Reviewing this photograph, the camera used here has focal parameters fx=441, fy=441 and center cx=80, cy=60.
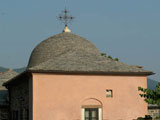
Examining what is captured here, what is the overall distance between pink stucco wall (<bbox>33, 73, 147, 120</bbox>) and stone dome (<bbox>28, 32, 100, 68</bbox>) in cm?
671

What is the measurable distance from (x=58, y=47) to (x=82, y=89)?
790 centimetres

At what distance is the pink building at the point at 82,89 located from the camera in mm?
24031

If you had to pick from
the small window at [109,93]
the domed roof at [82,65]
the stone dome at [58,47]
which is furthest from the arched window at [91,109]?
the stone dome at [58,47]

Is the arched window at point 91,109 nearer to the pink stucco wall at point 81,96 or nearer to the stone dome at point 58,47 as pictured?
the pink stucco wall at point 81,96

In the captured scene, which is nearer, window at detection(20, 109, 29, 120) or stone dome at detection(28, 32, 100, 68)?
window at detection(20, 109, 29, 120)

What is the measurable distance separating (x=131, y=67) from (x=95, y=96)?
2.76 metres

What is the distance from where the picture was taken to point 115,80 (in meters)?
25.1

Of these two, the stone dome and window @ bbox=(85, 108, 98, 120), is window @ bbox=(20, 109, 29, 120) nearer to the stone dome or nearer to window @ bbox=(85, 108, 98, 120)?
window @ bbox=(85, 108, 98, 120)

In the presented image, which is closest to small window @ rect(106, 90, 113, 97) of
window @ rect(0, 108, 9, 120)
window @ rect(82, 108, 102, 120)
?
window @ rect(82, 108, 102, 120)

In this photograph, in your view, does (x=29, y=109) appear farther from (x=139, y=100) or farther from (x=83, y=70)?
(x=139, y=100)

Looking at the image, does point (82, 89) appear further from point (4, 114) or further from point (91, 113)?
point (4, 114)

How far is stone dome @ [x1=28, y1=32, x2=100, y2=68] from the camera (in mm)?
31422

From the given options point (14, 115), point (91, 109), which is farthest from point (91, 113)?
point (14, 115)

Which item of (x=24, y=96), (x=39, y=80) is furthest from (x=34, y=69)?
(x=24, y=96)
